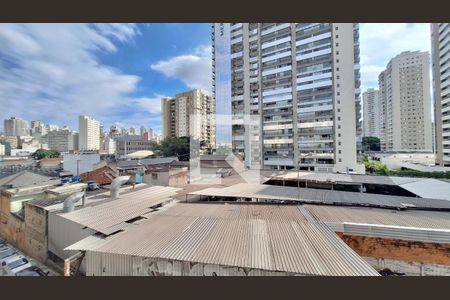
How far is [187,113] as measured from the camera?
157 ft

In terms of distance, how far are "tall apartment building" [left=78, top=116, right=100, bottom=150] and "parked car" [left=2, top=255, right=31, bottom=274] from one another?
58125 mm

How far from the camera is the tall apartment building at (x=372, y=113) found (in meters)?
54.5

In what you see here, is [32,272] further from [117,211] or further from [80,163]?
[80,163]

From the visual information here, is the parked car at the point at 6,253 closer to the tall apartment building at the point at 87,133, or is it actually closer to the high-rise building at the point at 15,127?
the tall apartment building at the point at 87,133

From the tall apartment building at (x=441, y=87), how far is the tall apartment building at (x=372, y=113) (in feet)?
105

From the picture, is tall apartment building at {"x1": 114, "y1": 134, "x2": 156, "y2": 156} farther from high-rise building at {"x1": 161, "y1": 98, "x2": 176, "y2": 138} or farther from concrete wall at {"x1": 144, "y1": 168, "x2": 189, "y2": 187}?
concrete wall at {"x1": 144, "y1": 168, "x2": 189, "y2": 187}

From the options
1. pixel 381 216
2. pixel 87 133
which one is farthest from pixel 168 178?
pixel 87 133

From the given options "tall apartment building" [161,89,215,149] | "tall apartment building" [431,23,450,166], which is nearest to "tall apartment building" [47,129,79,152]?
"tall apartment building" [161,89,215,149]

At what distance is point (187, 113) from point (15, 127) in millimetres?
66465

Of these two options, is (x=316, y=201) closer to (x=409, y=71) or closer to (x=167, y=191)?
(x=167, y=191)

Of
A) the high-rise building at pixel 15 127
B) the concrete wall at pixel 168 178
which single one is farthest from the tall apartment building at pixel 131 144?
the high-rise building at pixel 15 127

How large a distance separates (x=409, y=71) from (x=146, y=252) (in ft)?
186

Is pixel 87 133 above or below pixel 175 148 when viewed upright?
above

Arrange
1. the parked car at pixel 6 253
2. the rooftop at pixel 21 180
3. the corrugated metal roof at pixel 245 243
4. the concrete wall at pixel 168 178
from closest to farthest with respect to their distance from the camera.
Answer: the corrugated metal roof at pixel 245 243 → the parked car at pixel 6 253 → the rooftop at pixel 21 180 → the concrete wall at pixel 168 178
